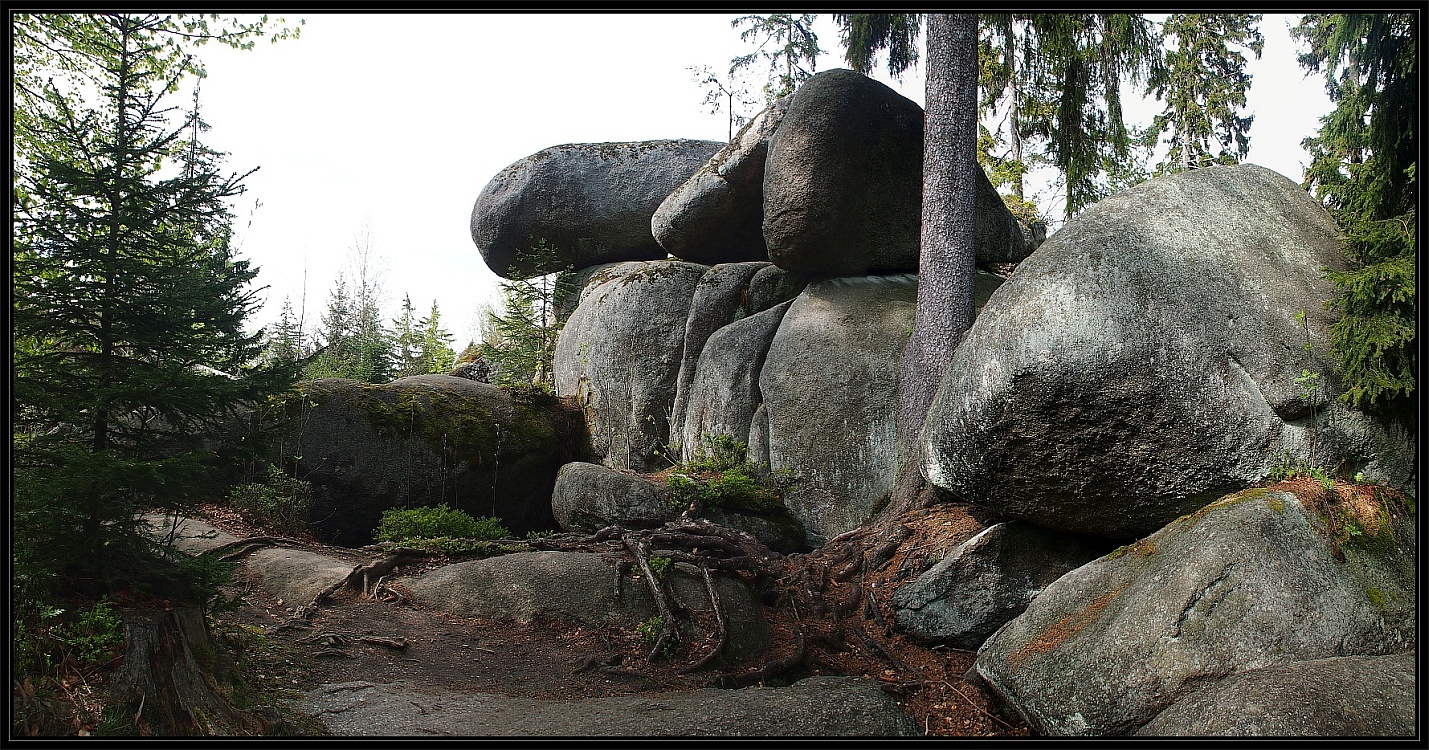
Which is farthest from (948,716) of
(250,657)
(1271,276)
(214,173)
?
(214,173)

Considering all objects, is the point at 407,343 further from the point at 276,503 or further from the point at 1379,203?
the point at 1379,203

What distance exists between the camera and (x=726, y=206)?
12664 mm

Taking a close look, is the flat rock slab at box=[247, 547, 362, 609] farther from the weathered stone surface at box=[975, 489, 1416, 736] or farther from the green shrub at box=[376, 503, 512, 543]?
the weathered stone surface at box=[975, 489, 1416, 736]

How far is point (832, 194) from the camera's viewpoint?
1063 centimetres

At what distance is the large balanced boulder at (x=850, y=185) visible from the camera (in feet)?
34.7

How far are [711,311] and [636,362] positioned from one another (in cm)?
149

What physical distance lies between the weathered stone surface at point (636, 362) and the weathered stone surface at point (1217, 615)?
832 centimetres

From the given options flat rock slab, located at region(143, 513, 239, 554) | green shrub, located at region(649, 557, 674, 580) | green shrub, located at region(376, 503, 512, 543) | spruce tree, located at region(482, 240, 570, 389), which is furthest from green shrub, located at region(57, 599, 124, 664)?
spruce tree, located at region(482, 240, 570, 389)

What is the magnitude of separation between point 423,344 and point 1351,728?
56.7 ft

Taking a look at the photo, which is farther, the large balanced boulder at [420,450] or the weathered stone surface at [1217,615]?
the large balanced boulder at [420,450]

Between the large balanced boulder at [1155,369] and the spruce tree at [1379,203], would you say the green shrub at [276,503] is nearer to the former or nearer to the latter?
the large balanced boulder at [1155,369]

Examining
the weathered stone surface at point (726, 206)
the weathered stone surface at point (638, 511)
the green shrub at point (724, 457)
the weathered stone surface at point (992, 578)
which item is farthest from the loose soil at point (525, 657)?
the weathered stone surface at point (726, 206)

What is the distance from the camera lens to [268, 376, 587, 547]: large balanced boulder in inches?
428

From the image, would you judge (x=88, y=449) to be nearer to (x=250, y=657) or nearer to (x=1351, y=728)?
(x=250, y=657)
